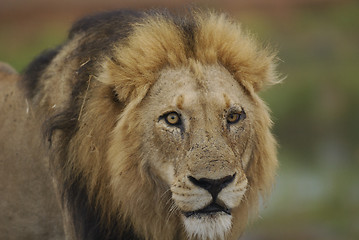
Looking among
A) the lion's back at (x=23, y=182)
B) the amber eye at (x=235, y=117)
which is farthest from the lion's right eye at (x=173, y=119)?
the lion's back at (x=23, y=182)

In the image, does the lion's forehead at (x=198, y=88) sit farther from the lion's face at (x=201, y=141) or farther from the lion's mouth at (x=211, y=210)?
the lion's mouth at (x=211, y=210)

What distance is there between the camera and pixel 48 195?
671cm

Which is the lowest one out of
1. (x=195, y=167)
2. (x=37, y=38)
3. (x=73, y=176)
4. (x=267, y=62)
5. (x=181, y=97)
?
(x=73, y=176)

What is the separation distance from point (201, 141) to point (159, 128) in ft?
1.08

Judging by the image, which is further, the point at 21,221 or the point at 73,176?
the point at 21,221

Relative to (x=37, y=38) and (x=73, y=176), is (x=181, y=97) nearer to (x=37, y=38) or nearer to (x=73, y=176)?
(x=73, y=176)

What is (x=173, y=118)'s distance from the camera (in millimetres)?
5617

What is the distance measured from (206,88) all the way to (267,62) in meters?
0.69

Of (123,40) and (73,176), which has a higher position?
(123,40)

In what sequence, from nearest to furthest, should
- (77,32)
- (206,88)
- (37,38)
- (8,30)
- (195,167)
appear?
(195,167), (206,88), (77,32), (37,38), (8,30)

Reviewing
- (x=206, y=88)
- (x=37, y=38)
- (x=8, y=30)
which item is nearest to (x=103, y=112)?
(x=206, y=88)

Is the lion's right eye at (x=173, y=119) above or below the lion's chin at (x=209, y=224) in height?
above

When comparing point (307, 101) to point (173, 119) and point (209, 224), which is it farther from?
point (209, 224)

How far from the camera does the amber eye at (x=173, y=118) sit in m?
5.60
